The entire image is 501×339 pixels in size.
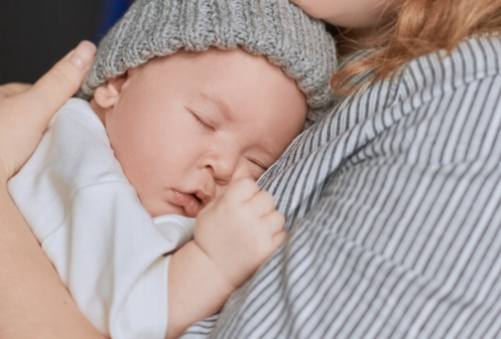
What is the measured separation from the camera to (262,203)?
96 centimetres

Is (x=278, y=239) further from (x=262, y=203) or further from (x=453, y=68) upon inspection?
(x=453, y=68)

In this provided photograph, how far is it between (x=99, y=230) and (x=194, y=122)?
196mm

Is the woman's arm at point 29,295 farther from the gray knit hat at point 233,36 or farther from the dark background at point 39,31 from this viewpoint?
the dark background at point 39,31

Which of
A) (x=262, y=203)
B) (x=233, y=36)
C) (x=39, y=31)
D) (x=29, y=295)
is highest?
(x=233, y=36)

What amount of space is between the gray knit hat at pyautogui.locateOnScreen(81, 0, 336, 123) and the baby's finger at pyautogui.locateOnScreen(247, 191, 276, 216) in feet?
0.70

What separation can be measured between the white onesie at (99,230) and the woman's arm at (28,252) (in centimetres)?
2

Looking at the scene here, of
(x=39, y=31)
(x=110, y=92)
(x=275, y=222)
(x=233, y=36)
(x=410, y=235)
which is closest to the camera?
(x=410, y=235)

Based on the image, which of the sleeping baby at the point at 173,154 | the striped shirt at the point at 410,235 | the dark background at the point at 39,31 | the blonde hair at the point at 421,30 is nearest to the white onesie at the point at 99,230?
the sleeping baby at the point at 173,154

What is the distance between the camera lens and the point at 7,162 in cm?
115

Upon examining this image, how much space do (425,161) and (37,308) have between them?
18.6 inches

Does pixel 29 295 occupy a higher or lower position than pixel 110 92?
lower

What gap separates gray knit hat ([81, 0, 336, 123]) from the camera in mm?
1083

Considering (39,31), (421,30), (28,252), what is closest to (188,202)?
(28,252)

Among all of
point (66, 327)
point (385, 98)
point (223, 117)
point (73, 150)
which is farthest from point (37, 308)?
point (385, 98)
